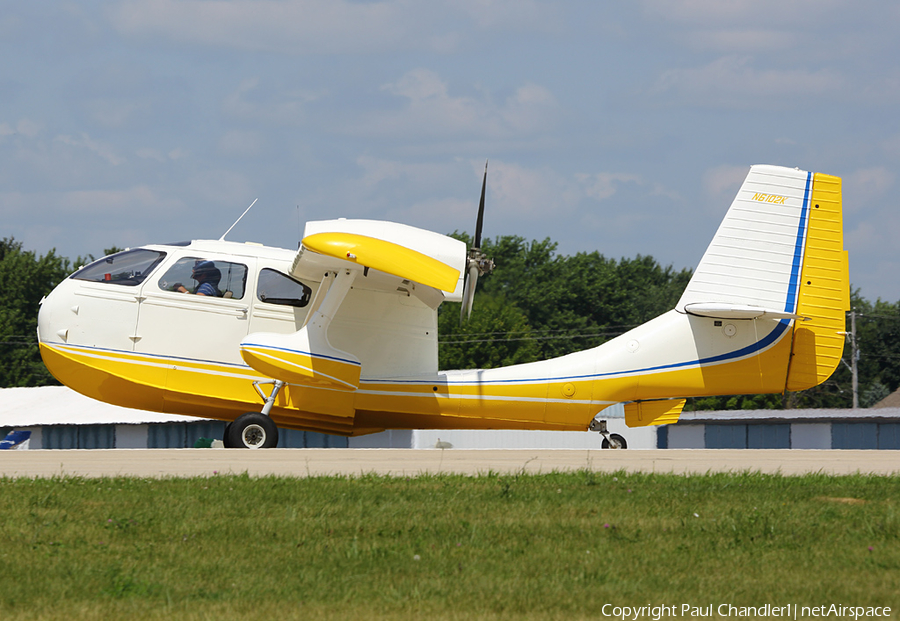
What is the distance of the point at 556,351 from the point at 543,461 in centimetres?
6584

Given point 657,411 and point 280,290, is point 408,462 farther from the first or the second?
point 657,411

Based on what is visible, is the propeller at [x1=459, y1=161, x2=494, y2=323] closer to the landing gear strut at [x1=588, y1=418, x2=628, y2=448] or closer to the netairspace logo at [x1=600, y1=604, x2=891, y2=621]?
the landing gear strut at [x1=588, y1=418, x2=628, y2=448]

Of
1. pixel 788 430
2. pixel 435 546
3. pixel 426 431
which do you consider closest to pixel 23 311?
pixel 426 431

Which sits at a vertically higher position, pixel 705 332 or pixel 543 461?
pixel 705 332

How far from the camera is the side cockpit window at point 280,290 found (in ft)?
50.9

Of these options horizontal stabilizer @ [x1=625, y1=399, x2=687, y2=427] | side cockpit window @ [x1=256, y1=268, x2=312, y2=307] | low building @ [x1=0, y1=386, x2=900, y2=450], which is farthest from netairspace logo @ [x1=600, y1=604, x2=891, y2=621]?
low building @ [x1=0, y1=386, x2=900, y2=450]

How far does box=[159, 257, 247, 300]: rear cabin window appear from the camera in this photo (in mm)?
15367

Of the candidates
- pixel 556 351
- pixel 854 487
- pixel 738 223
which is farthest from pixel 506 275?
pixel 854 487

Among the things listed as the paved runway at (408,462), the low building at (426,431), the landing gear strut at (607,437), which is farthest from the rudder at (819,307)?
the low building at (426,431)

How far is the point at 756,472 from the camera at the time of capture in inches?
443

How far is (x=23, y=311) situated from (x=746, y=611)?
2782 inches

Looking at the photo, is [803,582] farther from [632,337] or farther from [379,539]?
[632,337]

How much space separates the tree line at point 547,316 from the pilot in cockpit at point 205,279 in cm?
5068

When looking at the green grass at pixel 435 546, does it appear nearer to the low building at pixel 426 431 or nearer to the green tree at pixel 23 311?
the low building at pixel 426 431
